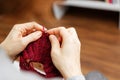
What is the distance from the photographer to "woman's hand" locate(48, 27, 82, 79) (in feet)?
1.93

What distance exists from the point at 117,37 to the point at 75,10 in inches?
21.8

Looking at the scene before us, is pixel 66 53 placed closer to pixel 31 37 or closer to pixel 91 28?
pixel 31 37

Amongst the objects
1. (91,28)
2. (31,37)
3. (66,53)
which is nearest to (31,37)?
(31,37)

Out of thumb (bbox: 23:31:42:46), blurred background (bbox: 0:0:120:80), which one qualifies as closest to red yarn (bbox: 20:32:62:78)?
thumb (bbox: 23:31:42:46)

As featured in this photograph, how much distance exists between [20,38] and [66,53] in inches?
4.8

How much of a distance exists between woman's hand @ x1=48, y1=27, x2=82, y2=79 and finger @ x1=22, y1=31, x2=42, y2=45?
0.03 meters

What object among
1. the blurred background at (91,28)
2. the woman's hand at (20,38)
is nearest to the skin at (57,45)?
the woman's hand at (20,38)

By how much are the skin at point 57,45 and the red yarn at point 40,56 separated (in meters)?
0.01

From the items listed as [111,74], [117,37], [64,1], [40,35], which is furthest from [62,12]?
[40,35]

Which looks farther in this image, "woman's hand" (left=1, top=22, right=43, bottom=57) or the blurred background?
the blurred background

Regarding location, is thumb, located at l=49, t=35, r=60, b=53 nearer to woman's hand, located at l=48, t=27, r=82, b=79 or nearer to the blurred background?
woman's hand, located at l=48, t=27, r=82, b=79

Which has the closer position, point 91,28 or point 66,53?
point 66,53

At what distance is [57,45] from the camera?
2.03ft

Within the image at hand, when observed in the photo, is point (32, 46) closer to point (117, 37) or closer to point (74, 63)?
point (74, 63)
